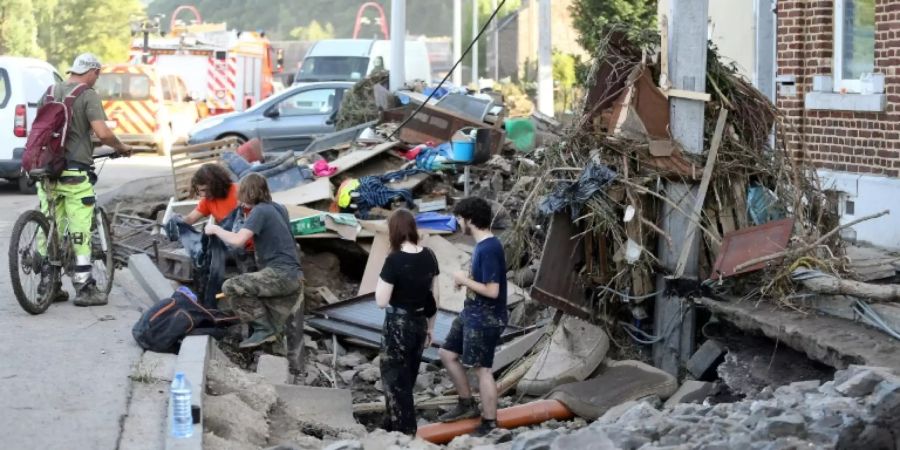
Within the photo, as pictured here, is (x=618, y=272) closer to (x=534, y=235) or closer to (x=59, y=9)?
(x=534, y=235)

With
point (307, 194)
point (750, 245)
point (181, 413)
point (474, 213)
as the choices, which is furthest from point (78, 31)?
point (181, 413)

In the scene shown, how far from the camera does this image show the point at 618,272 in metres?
9.46

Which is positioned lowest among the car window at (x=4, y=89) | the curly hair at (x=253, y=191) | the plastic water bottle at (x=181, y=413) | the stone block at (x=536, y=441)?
the stone block at (x=536, y=441)

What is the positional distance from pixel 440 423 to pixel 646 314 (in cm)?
208

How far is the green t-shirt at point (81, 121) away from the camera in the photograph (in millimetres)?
9305

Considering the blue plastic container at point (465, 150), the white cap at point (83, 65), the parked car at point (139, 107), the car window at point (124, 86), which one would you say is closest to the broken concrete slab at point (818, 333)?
the white cap at point (83, 65)

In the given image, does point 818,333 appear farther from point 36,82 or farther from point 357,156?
point 36,82

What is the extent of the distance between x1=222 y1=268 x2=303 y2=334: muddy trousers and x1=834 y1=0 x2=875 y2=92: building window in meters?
6.46

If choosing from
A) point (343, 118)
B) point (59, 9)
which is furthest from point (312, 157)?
point (59, 9)

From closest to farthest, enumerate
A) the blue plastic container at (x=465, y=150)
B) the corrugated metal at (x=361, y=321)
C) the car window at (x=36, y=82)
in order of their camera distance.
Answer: the corrugated metal at (x=361, y=321) < the blue plastic container at (x=465, y=150) < the car window at (x=36, y=82)

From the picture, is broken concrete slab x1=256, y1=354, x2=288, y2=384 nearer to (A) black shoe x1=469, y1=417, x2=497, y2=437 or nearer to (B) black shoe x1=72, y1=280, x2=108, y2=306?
(B) black shoe x1=72, y1=280, x2=108, y2=306

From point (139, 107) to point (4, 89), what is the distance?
36.3 ft

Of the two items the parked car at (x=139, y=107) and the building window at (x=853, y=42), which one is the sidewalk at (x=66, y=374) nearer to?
the building window at (x=853, y=42)

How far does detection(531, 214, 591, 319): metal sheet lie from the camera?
9.44 metres
